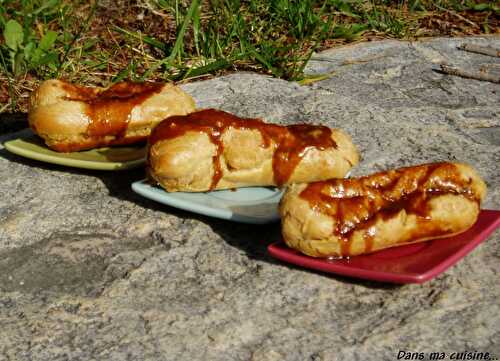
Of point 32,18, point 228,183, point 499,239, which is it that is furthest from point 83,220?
point 32,18

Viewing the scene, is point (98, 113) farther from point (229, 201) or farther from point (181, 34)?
point (181, 34)

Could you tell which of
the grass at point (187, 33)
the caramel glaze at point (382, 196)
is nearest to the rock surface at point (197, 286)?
the caramel glaze at point (382, 196)

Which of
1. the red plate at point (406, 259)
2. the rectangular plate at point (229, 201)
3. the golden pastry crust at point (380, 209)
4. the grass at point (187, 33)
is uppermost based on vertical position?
the golden pastry crust at point (380, 209)

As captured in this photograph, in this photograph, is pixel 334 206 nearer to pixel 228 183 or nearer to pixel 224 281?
pixel 224 281

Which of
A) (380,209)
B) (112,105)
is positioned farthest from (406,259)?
(112,105)

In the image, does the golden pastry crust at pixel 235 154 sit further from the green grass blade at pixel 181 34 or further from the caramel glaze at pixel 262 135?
the green grass blade at pixel 181 34
